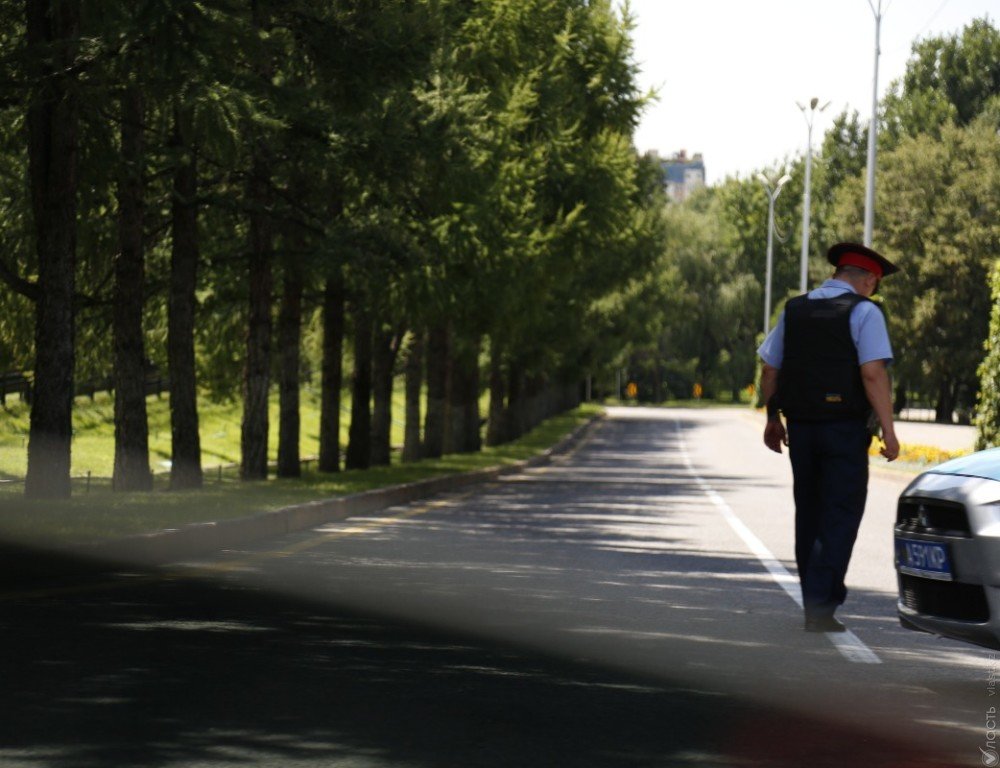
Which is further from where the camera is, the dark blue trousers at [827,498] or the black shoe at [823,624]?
the black shoe at [823,624]

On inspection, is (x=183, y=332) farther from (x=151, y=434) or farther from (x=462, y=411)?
(x=151, y=434)

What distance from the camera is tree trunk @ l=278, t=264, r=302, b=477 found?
26859mm

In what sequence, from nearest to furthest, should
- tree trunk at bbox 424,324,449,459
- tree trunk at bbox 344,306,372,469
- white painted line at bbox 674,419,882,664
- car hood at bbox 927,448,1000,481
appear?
car hood at bbox 927,448,1000,481, white painted line at bbox 674,419,882,664, tree trunk at bbox 344,306,372,469, tree trunk at bbox 424,324,449,459

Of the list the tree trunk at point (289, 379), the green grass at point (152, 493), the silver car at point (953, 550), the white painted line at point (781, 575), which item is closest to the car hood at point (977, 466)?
the silver car at point (953, 550)

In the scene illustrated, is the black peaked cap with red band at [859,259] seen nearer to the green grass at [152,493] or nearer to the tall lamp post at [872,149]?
the green grass at [152,493]

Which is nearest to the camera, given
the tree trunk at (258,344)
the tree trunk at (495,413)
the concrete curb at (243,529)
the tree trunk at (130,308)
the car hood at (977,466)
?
the car hood at (977,466)

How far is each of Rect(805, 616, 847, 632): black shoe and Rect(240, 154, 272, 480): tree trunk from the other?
1619 cm

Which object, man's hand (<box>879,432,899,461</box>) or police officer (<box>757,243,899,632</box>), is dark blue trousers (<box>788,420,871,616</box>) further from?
man's hand (<box>879,432,899,461</box>)

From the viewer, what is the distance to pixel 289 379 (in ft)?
87.9

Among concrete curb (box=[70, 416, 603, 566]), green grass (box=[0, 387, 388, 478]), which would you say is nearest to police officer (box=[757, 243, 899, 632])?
concrete curb (box=[70, 416, 603, 566])

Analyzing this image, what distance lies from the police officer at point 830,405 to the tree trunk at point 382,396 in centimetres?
2533

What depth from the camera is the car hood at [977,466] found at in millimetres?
7002

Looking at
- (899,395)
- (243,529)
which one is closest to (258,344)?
(243,529)

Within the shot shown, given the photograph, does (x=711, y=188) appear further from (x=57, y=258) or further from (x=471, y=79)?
(x=57, y=258)
